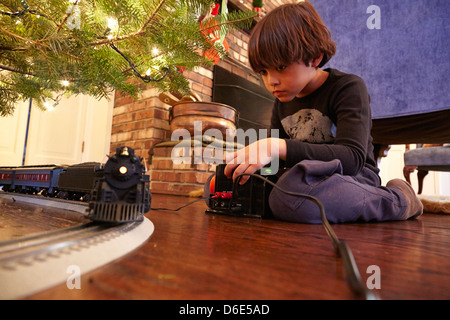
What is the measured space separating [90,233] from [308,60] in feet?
2.00

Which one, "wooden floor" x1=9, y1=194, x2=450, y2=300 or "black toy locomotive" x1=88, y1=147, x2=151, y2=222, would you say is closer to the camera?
"wooden floor" x1=9, y1=194, x2=450, y2=300

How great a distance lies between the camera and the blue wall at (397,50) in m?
0.96

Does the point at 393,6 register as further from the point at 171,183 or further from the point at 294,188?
the point at 171,183

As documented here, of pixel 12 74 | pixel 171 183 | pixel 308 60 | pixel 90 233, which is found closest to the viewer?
pixel 90 233

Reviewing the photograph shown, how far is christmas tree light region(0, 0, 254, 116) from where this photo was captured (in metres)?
0.55

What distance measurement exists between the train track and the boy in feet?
1.18

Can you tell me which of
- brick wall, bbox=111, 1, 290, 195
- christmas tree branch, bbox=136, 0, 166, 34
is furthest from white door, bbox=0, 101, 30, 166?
christmas tree branch, bbox=136, 0, 166, 34

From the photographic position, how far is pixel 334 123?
0.76m

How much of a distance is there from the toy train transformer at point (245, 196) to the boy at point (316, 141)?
1.1 inches

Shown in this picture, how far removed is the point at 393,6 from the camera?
1.04 meters

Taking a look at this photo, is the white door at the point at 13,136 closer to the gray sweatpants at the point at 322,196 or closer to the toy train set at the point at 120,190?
the toy train set at the point at 120,190

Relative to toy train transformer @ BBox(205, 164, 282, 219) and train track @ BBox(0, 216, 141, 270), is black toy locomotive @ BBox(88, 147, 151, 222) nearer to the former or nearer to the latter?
train track @ BBox(0, 216, 141, 270)

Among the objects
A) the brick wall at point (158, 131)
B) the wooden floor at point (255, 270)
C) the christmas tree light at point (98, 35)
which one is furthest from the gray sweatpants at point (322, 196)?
the brick wall at point (158, 131)
